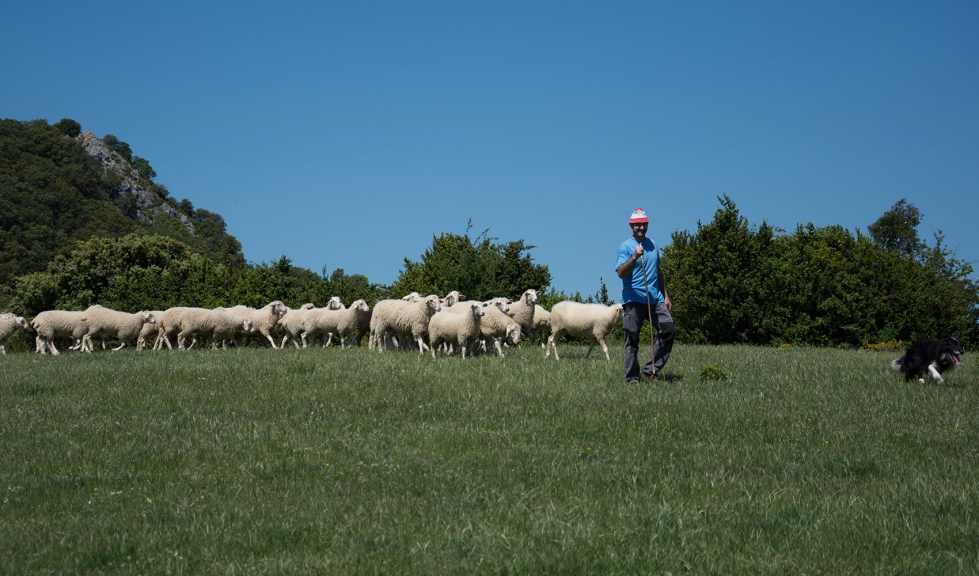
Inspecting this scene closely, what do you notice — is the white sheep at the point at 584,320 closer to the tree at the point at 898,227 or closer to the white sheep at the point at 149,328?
the white sheep at the point at 149,328

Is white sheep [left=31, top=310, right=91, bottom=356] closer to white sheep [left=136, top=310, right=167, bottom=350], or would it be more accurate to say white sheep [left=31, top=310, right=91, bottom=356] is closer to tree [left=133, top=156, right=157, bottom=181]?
white sheep [left=136, top=310, right=167, bottom=350]

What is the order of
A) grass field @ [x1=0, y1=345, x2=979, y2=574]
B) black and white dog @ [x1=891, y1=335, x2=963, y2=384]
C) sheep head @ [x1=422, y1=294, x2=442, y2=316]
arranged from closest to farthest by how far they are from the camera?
grass field @ [x1=0, y1=345, x2=979, y2=574] → black and white dog @ [x1=891, y1=335, x2=963, y2=384] → sheep head @ [x1=422, y1=294, x2=442, y2=316]

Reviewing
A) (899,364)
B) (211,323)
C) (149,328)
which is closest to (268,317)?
(211,323)

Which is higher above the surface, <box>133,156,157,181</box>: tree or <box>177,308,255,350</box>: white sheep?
<box>133,156,157,181</box>: tree

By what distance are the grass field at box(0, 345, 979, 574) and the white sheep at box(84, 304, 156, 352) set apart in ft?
41.4

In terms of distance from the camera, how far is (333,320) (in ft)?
75.3

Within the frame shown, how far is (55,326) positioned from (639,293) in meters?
18.9

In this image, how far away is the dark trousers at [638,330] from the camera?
38.2 feet

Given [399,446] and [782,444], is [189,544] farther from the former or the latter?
[782,444]

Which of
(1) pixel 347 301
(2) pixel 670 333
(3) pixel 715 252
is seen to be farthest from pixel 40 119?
(2) pixel 670 333

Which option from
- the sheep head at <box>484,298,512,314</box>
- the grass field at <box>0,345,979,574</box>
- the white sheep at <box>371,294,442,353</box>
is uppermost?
the sheep head at <box>484,298,512,314</box>

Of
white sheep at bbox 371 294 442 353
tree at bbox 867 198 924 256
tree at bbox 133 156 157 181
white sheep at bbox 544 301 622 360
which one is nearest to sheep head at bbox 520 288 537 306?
white sheep at bbox 544 301 622 360

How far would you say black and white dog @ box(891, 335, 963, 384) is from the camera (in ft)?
38.5

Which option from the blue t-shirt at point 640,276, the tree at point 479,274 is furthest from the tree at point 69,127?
the blue t-shirt at point 640,276
